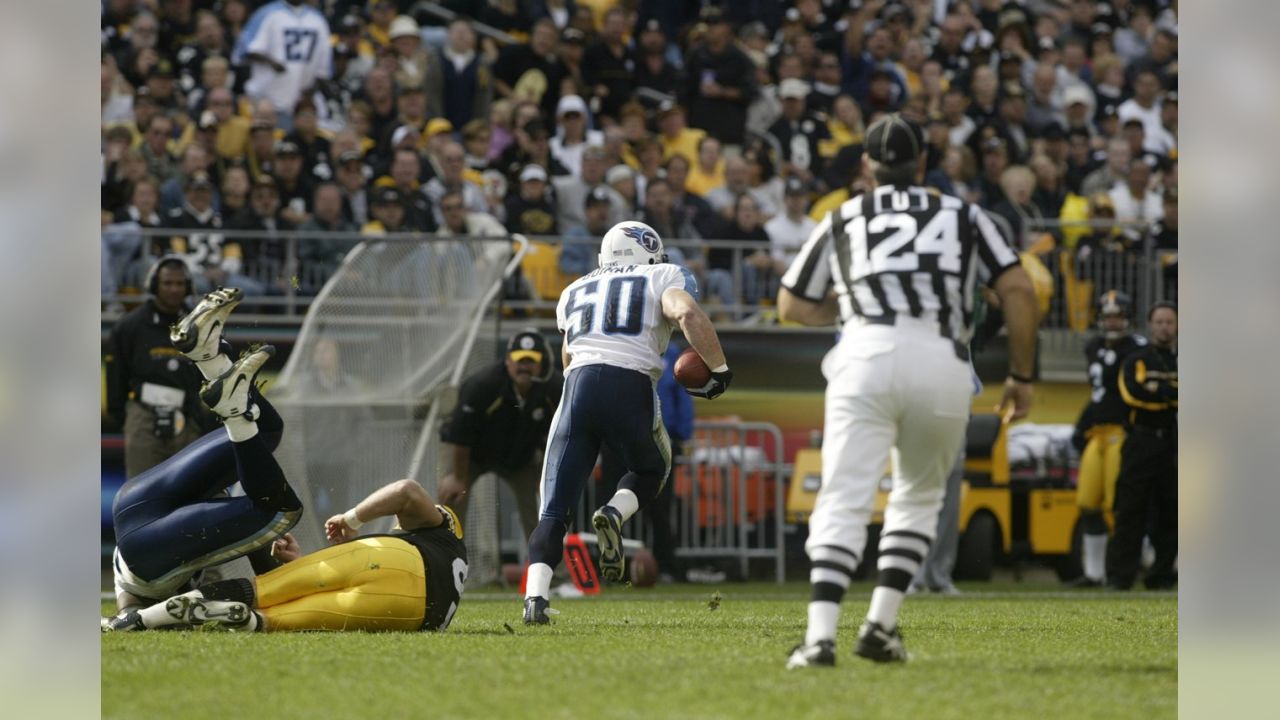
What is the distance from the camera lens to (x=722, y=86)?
57.5 ft

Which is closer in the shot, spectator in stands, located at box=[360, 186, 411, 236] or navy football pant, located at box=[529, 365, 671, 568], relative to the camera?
navy football pant, located at box=[529, 365, 671, 568]

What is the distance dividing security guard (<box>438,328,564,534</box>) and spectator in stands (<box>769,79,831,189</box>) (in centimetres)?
552

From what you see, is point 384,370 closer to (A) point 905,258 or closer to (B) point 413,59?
(B) point 413,59

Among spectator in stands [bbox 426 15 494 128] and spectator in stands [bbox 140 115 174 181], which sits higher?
spectator in stands [bbox 426 15 494 128]

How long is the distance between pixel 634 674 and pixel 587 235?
9372 mm

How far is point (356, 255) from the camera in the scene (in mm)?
12789

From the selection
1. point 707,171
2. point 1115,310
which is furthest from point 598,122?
point 1115,310

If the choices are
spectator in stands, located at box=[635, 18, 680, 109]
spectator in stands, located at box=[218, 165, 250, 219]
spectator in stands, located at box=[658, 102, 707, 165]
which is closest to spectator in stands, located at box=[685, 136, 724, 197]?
spectator in stands, located at box=[658, 102, 707, 165]

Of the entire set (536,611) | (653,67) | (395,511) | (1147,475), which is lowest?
(536,611)

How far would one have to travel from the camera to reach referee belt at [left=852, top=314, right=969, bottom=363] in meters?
6.07

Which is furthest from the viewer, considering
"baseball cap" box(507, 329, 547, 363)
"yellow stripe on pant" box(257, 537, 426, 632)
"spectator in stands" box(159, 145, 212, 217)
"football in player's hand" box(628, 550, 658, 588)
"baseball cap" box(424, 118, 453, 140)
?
"baseball cap" box(424, 118, 453, 140)

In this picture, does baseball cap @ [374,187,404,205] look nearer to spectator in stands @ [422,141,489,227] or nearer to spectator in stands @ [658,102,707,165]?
spectator in stands @ [422,141,489,227]
